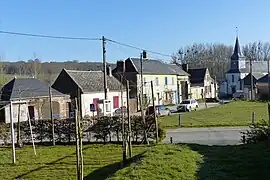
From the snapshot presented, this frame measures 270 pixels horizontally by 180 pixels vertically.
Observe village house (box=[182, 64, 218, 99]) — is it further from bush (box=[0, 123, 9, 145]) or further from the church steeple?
bush (box=[0, 123, 9, 145])

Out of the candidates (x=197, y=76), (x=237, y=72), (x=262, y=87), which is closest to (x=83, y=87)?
(x=262, y=87)

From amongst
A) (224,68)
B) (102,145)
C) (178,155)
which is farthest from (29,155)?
(224,68)

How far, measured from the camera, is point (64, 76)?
4034 centimetres

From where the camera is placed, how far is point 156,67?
191 ft

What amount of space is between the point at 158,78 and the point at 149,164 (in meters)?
47.7

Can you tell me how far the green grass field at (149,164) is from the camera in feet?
29.4

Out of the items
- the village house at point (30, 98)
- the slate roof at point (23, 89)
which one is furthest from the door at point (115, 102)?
the slate roof at point (23, 89)

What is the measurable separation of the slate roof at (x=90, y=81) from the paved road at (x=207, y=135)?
1626 cm

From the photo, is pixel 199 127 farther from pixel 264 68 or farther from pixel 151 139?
pixel 264 68

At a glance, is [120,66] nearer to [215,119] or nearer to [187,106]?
[187,106]

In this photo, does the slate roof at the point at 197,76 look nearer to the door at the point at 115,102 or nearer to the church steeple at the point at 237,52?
the church steeple at the point at 237,52

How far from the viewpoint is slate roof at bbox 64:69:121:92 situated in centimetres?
4042

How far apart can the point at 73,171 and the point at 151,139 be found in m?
7.13

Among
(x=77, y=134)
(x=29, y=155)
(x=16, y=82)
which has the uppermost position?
(x=16, y=82)
